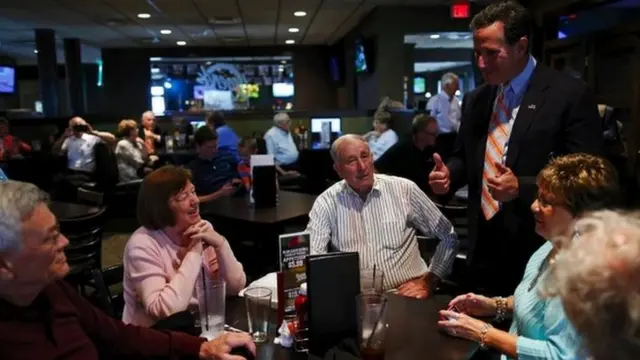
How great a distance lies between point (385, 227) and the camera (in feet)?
9.41

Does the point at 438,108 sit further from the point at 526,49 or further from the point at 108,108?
the point at 108,108

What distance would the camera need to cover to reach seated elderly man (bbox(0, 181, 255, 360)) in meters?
1.54

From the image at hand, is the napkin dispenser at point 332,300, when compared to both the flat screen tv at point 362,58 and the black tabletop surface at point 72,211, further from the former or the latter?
the flat screen tv at point 362,58

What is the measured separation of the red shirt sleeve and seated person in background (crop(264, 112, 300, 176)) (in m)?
6.64

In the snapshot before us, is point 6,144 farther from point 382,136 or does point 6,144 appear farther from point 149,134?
point 382,136

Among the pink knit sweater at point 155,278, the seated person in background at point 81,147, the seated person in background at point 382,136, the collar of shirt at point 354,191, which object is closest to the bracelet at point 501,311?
the collar of shirt at point 354,191

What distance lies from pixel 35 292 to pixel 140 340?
410mm

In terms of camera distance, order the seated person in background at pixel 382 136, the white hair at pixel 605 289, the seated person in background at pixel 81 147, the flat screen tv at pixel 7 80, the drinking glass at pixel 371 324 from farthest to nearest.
Result: the flat screen tv at pixel 7 80
the seated person in background at pixel 81 147
the seated person in background at pixel 382 136
the drinking glass at pixel 371 324
the white hair at pixel 605 289

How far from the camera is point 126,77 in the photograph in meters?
15.8

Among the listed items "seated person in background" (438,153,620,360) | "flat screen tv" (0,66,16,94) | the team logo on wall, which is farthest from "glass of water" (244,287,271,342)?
the team logo on wall

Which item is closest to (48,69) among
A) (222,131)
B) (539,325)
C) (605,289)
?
(222,131)

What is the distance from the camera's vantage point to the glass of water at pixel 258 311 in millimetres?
1899

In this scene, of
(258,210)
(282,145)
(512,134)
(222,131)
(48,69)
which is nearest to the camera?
(512,134)

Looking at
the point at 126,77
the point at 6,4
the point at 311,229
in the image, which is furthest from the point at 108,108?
the point at 311,229
